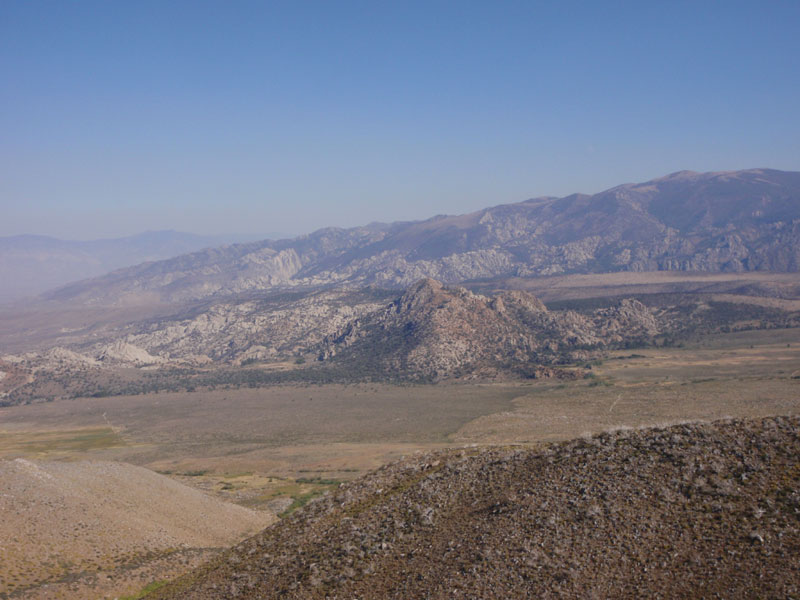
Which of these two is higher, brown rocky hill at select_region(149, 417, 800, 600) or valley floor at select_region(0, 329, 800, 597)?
brown rocky hill at select_region(149, 417, 800, 600)

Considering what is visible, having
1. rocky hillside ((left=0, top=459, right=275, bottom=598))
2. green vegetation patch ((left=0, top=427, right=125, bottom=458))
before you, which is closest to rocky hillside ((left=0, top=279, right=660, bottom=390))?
green vegetation patch ((left=0, top=427, right=125, bottom=458))

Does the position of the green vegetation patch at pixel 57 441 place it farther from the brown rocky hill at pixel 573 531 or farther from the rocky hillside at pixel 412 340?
the brown rocky hill at pixel 573 531

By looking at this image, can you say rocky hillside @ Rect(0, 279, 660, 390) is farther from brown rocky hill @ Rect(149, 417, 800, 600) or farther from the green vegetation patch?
brown rocky hill @ Rect(149, 417, 800, 600)

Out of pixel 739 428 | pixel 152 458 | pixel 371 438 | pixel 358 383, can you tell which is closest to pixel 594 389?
pixel 371 438

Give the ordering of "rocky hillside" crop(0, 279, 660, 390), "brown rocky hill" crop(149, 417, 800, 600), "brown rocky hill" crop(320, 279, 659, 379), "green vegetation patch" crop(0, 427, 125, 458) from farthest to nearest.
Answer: "rocky hillside" crop(0, 279, 660, 390) → "brown rocky hill" crop(320, 279, 659, 379) → "green vegetation patch" crop(0, 427, 125, 458) → "brown rocky hill" crop(149, 417, 800, 600)

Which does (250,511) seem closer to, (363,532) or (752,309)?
(363,532)

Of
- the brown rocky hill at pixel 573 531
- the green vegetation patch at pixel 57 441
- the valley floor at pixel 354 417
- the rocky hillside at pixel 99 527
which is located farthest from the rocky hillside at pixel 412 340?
the brown rocky hill at pixel 573 531
